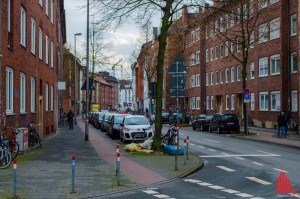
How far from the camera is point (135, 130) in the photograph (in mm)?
24891

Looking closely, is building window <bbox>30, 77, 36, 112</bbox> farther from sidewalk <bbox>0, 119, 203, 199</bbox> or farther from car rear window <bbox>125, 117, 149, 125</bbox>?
sidewalk <bbox>0, 119, 203, 199</bbox>

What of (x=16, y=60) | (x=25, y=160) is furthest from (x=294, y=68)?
(x=25, y=160)

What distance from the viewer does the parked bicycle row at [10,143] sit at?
1360cm

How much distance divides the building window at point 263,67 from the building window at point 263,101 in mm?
1768

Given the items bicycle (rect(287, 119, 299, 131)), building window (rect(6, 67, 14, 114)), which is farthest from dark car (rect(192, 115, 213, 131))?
building window (rect(6, 67, 14, 114))

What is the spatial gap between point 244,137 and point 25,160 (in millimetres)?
17463

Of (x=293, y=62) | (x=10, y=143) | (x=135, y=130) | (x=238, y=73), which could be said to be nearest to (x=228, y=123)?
(x=293, y=62)

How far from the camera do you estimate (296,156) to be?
718 inches

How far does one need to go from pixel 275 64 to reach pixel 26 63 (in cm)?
2410

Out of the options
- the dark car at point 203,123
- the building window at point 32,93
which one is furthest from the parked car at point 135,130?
the dark car at point 203,123

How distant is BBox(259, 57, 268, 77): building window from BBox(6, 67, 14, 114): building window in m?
27.5

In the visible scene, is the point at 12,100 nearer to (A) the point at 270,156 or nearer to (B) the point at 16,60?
(B) the point at 16,60

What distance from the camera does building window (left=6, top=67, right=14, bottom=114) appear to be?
60.8 ft

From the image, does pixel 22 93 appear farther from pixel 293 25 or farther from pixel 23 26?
pixel 293 25
